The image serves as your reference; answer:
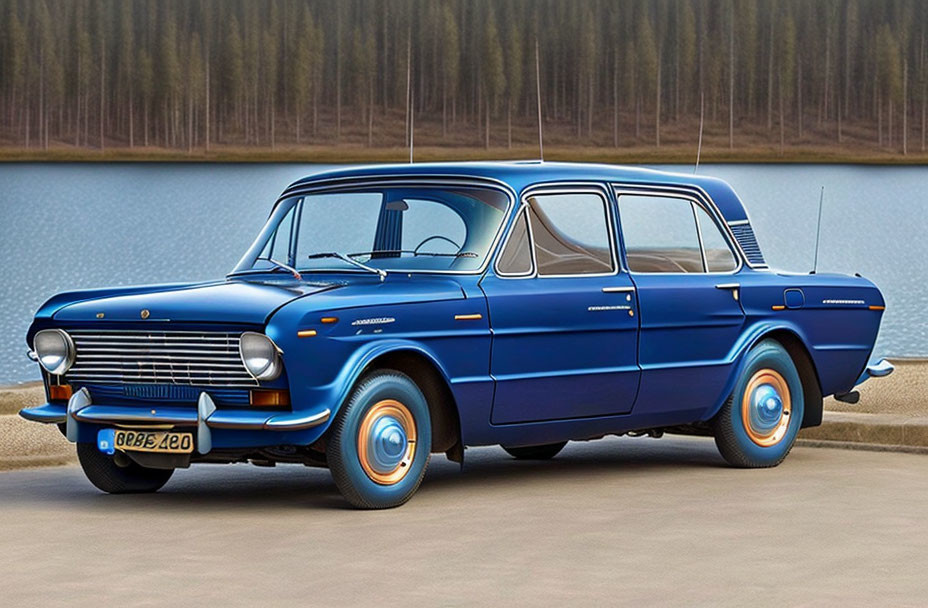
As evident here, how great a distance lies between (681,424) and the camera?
1188 centimetres

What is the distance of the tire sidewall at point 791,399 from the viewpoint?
39.5ft

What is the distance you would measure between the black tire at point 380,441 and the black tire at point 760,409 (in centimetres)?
262

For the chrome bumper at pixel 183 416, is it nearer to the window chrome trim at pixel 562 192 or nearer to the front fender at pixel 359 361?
the front fender at pixel 359 361

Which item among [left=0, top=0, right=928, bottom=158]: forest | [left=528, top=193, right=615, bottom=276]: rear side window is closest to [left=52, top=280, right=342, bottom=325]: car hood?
[left=528, top=193, right=615, bottom=276]: rear side window

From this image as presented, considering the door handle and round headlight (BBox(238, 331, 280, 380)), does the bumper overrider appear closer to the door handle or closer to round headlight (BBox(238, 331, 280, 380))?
round headlight (BBox(238, 331, 280, 380))

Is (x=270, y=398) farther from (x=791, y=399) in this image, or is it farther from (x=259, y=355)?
(x=791, y=399)

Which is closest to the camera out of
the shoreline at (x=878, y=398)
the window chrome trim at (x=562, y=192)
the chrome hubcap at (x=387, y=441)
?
the chrome hubcap at (x=387, y=441)

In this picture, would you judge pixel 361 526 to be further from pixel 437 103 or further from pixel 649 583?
pixel 437 103

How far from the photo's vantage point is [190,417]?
9.67 meters

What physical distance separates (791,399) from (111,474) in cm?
451

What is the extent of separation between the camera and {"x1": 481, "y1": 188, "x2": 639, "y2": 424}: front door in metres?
10.6

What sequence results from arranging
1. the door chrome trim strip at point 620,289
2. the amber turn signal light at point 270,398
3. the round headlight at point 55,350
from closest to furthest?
1. the amber turn signal light at point 270,398
2. the round headlight at point 55,350
3. the door chrome trim strip at point 620,289

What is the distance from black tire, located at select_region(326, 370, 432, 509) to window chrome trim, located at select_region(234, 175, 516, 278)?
945 mm

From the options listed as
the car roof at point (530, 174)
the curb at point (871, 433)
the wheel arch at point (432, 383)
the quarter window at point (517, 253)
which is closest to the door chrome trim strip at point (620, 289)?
the quarter window at point (517, 253)
